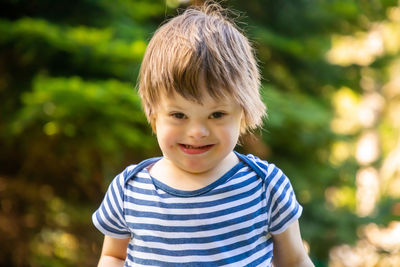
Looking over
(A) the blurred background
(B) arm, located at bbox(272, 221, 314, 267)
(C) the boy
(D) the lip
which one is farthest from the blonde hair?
(A) the blurred background

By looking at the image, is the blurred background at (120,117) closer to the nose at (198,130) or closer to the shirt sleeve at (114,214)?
the shirt sleeve at (114,214)

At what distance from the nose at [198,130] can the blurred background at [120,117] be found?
4.40 ft

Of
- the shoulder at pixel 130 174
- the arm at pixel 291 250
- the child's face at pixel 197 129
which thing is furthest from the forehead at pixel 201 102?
the arm at pixel 291 250

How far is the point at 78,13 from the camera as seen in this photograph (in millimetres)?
3115

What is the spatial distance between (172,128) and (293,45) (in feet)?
8.47

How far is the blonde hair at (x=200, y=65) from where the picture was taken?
1.23m

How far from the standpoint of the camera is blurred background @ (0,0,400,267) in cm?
273

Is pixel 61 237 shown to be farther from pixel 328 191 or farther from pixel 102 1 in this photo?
pixel 328 191

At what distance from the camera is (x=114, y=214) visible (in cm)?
138

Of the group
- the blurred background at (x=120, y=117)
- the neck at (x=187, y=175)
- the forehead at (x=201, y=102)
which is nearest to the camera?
the forehead at (x=201, y=102)

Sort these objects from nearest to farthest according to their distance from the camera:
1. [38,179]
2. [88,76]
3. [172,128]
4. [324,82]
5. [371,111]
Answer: [172,128], [88,76], [38,179], [324,82], [371,111]

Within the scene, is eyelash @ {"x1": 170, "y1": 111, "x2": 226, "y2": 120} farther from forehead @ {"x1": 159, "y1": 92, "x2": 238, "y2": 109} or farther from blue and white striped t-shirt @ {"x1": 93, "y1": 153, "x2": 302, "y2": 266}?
blue and white striped t-shirt @ {"x1": 93, "y1": 153, "x2": 302, "y2": 266}

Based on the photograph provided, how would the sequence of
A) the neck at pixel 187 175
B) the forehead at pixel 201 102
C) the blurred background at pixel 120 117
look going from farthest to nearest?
1. the blurred background at pixel 120 117
2. the neck at pixel 187 175
3. the forehead at pixel 201 102

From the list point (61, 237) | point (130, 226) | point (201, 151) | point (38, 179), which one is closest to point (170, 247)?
point (130, 226)
